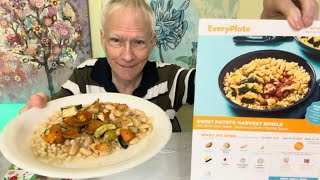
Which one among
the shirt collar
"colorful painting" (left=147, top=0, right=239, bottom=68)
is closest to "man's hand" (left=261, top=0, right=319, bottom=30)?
the shirt collar

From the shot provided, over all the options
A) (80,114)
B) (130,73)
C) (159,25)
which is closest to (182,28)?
(159,25)

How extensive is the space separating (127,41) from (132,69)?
0.12 m

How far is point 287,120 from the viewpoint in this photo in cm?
69

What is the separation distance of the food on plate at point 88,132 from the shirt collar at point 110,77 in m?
0.48

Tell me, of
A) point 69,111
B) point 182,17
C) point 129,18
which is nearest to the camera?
point 69,111

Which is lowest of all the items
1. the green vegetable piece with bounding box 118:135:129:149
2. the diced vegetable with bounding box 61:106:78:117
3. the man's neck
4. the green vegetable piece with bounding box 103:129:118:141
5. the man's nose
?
the man's neck

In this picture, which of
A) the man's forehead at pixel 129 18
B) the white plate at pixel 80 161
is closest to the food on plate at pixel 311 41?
the white plate at pixel 80 161

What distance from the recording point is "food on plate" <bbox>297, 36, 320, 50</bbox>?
657mm

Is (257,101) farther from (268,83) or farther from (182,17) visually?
(182,17)

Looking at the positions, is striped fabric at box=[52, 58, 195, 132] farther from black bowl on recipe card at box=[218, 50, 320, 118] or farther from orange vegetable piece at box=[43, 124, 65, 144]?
black bowl on recipe card at box=[218, 50, 320, 118]

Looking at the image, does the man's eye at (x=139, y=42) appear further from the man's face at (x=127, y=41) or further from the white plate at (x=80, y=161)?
the white plate at (x=80, y=161)

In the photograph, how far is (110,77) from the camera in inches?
57.8

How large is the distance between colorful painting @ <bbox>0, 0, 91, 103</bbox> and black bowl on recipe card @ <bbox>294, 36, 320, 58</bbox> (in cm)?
120

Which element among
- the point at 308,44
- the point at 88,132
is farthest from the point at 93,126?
the point at 308,44
